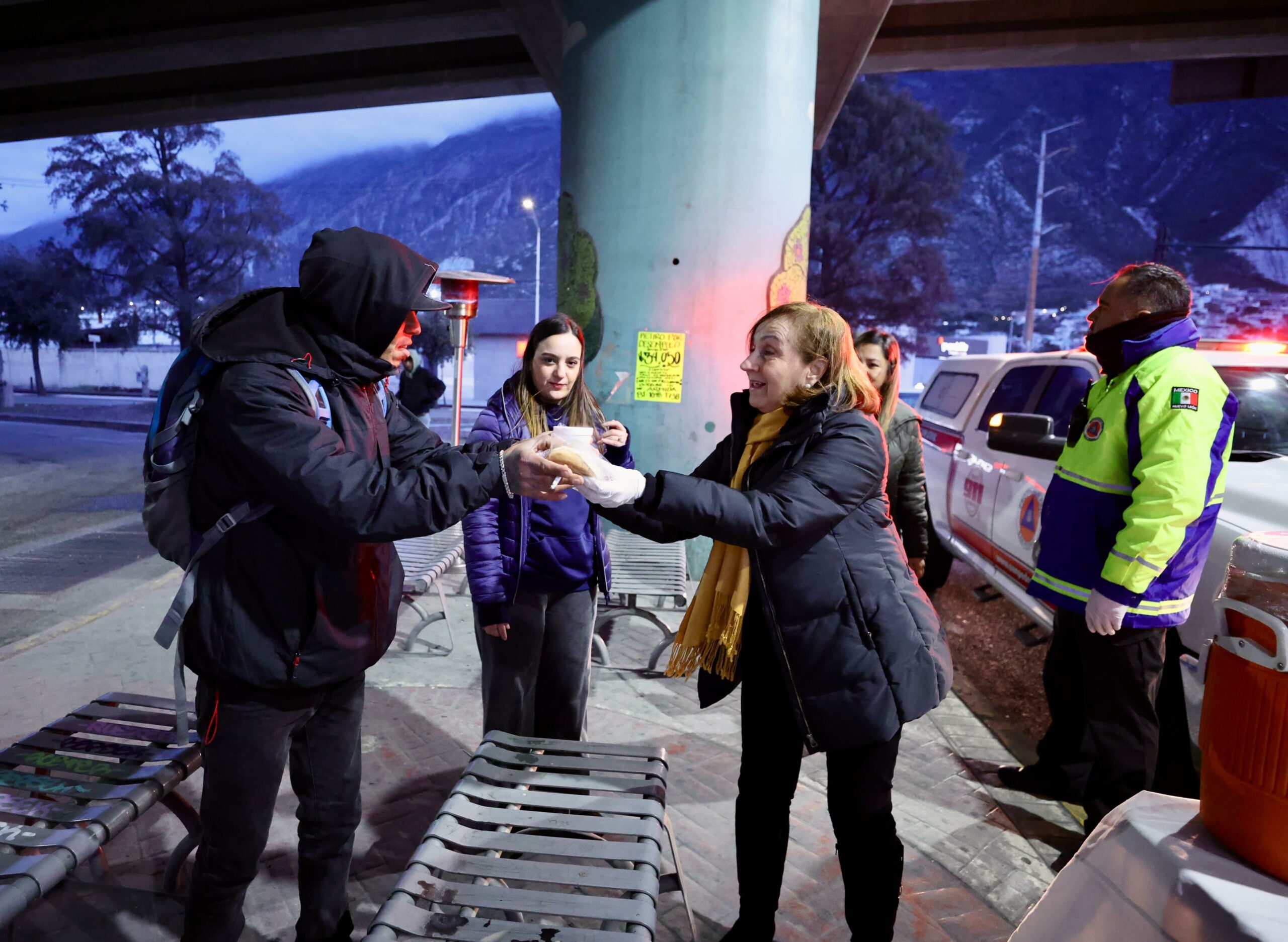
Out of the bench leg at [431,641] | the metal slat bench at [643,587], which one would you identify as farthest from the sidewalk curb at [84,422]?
the metal slat bench at [643,587]

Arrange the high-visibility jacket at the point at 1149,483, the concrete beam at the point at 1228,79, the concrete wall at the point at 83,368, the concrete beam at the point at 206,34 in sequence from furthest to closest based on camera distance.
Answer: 1. the concrete wall at the point at 83,368
2. the concrete beam at the point at 206,34
3. the concrete beam at the point at 1228,79
4. the high-visibility jacket at the point at 1149,483

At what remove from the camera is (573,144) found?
6996mm

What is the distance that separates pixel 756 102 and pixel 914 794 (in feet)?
16.7

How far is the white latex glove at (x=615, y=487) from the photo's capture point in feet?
7.07

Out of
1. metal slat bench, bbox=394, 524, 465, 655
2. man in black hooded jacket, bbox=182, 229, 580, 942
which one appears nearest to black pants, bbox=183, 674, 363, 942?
man in black hooded jacket, bbox=182, 229, 580, 942

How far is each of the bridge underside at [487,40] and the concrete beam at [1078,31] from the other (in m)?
0.02

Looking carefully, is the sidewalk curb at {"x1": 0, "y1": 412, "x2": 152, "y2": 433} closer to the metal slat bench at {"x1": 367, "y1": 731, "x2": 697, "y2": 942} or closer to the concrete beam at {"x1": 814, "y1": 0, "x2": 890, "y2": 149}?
the concrete beam at {"x1": 814, "y1": 0, "x2": 890, "y2": 149}

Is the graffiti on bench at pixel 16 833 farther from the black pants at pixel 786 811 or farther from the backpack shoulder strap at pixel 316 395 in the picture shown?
the black pants at pixel 786 811

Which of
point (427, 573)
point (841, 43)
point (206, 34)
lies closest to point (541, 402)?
point (427, 573)

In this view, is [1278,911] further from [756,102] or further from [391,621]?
[756,102]

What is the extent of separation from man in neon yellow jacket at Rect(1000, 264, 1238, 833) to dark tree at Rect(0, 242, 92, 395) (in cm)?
5307

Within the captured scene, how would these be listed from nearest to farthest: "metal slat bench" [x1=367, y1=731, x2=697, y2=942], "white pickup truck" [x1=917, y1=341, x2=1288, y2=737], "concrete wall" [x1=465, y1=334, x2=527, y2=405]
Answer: "metal slat bench" [x1=367, y1=731, x2=697, y2=942], "white pickup truck" [x1=917, y1=341, x2=1288, y2=737], "concrete wall" [x1=465, y1=334, x2=527, y2=405]

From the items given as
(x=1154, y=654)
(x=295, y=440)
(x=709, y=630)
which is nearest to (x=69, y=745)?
(x=295, y=440)

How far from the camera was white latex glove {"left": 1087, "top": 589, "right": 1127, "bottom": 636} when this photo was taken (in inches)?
119
